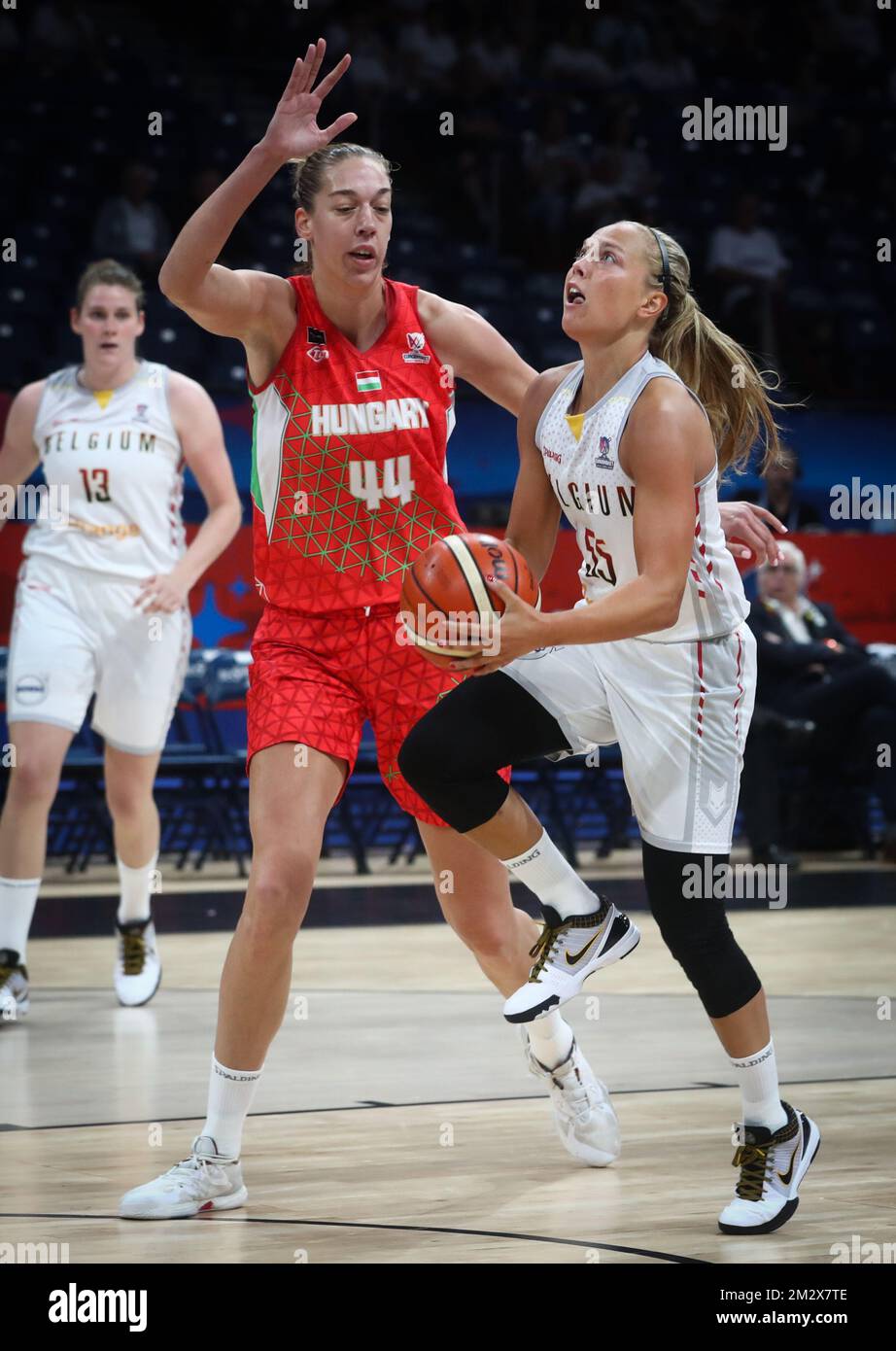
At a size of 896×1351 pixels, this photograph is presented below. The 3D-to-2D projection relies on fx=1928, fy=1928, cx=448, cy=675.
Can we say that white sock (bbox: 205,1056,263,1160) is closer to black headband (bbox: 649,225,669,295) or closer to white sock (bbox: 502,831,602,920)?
white sock (bbox: 502,831,602,920)

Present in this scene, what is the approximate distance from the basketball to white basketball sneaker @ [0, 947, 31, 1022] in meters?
3.20

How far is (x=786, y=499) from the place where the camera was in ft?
37.0

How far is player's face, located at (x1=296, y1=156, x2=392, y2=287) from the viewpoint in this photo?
399 cm

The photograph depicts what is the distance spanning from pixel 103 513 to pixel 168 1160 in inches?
116

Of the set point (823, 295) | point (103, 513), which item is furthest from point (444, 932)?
point (823, 295)

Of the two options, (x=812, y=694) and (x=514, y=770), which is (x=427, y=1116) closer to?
(x=812, y=694)

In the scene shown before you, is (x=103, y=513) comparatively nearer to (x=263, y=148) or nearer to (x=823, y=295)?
(x=263, y=148)

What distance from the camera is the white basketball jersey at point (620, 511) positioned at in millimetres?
3662

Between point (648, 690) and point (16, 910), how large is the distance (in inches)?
127

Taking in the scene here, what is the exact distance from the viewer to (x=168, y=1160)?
4086 millimetres

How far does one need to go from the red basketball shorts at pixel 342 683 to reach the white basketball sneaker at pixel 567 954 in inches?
15.0
